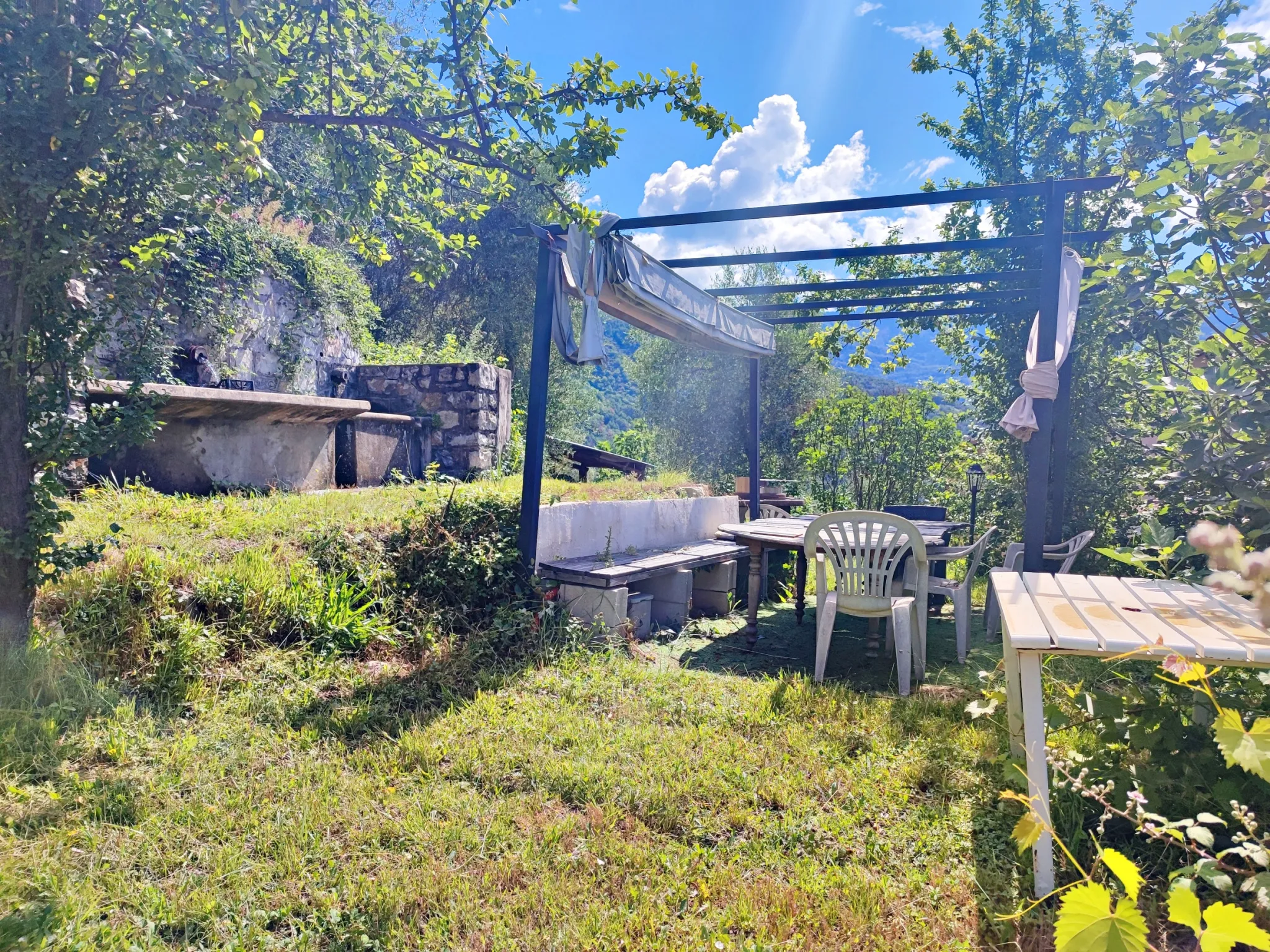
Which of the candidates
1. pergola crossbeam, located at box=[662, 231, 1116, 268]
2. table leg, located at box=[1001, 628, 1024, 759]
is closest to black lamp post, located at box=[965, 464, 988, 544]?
pergola crossbeam, located at box=[662, 231, 1116, 268]

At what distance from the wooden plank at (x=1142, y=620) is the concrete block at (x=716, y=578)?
144 inches

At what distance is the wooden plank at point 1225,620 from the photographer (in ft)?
4.91

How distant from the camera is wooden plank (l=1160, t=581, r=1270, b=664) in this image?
150 centimetres

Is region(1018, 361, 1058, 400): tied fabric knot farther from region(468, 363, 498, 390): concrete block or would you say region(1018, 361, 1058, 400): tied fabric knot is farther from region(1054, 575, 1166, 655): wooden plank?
region(468, 363, 498, 390): concrete block

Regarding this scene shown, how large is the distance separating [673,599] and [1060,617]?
361 centimetres

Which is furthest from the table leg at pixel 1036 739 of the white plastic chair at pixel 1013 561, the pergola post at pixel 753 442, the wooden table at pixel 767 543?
the pergola post at pixel 753 442

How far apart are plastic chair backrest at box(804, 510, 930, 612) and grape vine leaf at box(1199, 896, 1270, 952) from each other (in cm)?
316

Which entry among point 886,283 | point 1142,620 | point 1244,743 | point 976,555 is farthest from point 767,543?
point 1244,743

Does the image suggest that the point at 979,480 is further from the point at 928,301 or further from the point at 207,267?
the point at 207,267

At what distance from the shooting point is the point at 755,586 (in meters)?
4.86

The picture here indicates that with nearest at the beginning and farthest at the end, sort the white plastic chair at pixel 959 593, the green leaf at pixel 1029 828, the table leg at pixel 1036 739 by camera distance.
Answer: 1. the green leaf at pixel 1029 828
2. the table leg at pixel 1036 739
3. the white plastic chair at pixel 959 593

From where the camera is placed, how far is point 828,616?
395 centimetres

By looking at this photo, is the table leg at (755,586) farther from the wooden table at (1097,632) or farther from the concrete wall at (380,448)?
the concrete wall at (380,448)

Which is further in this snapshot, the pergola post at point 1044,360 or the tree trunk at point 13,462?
the pergola post at point 1044,360
